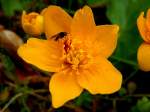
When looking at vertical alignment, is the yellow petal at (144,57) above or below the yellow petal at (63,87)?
above

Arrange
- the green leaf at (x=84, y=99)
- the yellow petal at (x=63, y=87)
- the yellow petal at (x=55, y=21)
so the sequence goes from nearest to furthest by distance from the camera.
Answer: the yellow petal at (x=63, y=87) → the yellow petal at (x=55, y=21) → the green leaf at (x=84, y=99)

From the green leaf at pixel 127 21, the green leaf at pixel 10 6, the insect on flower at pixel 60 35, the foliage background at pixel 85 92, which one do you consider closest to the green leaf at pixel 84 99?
the foliage background at pixel 85 92

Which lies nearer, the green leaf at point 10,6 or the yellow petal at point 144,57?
the yellow petal at point 144,57

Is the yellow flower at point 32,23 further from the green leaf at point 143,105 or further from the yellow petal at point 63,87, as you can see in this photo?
the green leaf at point 143,105

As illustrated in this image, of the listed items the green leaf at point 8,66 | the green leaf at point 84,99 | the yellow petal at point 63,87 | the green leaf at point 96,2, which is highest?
the green leaf at point 96,2

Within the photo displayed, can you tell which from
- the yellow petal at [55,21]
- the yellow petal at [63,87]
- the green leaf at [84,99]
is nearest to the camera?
the yellow petal at [63,87]

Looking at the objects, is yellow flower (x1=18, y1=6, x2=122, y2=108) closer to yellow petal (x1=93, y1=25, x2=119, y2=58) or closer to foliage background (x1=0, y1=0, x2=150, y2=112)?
yellow petal (x1=93, y1=25, x2=119, y2=58)

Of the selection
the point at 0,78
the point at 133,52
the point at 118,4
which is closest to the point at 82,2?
the point at 118,4

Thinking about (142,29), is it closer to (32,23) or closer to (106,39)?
(106,39)
